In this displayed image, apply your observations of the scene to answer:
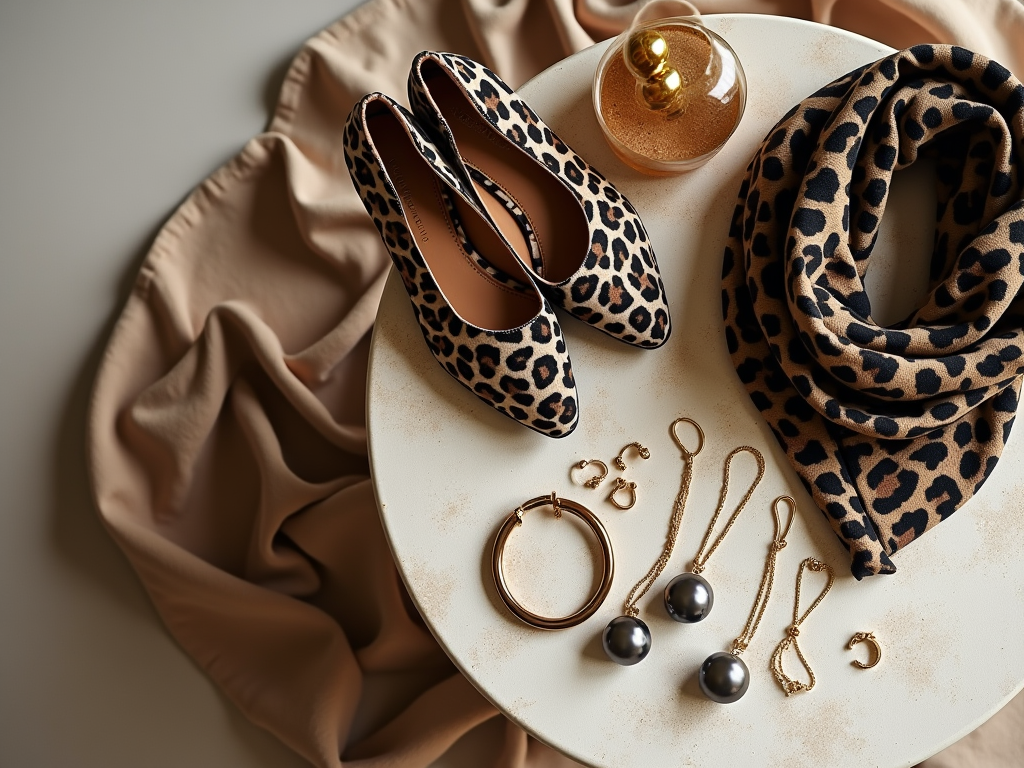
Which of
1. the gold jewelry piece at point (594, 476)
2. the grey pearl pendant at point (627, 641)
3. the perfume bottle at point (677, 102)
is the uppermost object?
the perfume bottle at point (677, 102)

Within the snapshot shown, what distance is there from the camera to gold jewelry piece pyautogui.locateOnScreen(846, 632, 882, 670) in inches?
29.6

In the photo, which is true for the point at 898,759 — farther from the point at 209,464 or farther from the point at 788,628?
the point at 209,464

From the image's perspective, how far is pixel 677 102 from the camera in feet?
2.65

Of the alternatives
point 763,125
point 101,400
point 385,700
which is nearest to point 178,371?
point 101,400

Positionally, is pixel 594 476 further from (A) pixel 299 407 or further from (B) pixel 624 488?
(A) pixel 299 407

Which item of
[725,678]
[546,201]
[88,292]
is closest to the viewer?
[725,678]

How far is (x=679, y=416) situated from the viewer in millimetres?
810

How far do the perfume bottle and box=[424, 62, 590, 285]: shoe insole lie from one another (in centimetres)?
9

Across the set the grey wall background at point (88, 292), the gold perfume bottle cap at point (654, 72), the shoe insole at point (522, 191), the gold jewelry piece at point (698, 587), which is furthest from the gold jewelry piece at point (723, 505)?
the grey wall background at point (88, 292)

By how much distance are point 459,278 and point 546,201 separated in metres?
0.12

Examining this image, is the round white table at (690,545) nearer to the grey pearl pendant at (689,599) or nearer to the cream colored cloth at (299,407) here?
the grey pearl pendant at (689,599)

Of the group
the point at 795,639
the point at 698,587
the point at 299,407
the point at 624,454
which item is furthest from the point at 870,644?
the point at 299,407

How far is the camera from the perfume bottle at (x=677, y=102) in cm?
81

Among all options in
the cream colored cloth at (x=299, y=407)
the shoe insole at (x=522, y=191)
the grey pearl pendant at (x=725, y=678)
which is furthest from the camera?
the cream colored cloth at (x=299, y=407)
